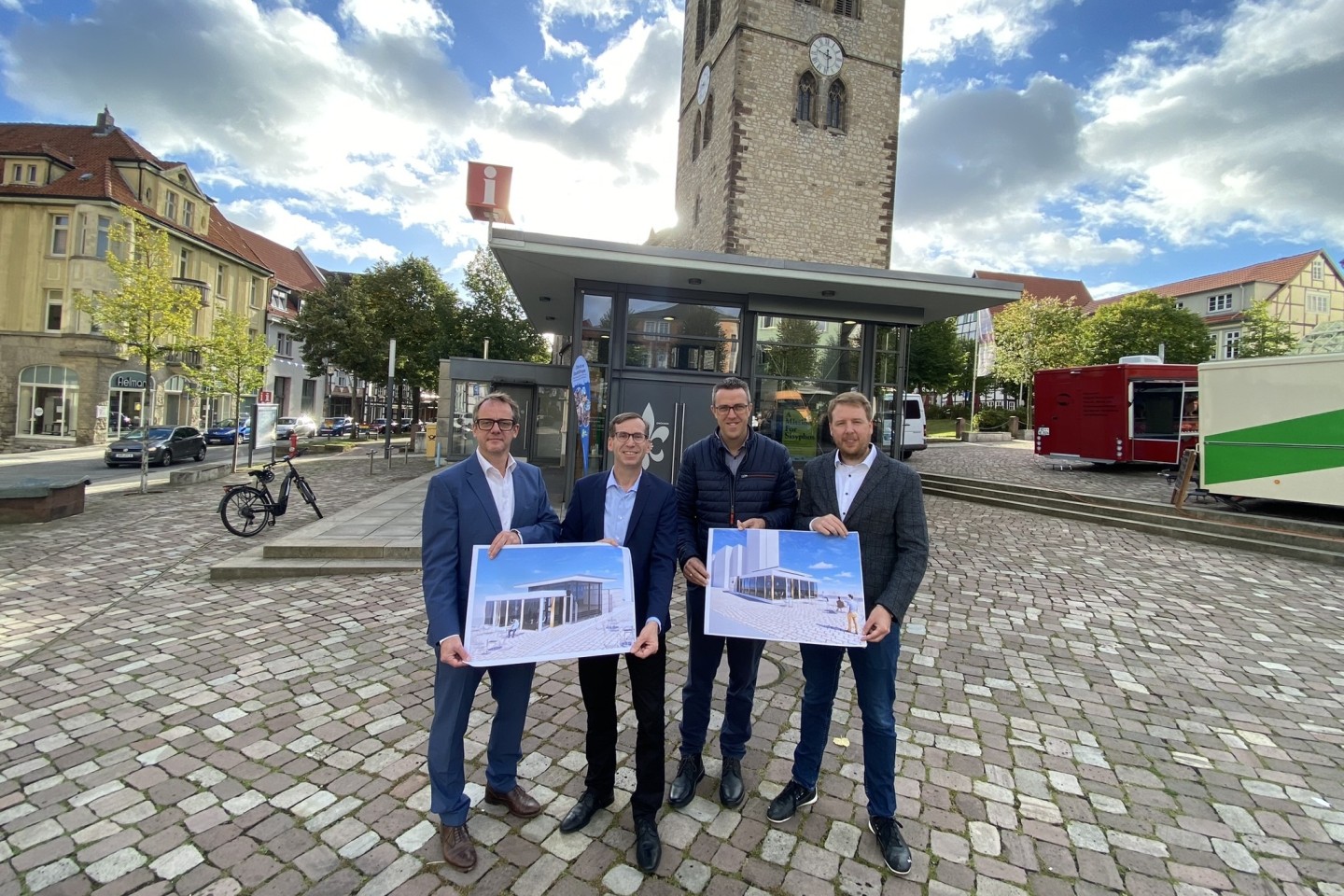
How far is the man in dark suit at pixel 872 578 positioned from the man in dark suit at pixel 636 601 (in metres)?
0.67

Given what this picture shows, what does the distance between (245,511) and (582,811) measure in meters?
9.06

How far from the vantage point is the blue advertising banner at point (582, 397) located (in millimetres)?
9440

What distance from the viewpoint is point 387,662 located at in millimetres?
4508

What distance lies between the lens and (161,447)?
21.7 m

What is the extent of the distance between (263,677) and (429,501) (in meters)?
2.84

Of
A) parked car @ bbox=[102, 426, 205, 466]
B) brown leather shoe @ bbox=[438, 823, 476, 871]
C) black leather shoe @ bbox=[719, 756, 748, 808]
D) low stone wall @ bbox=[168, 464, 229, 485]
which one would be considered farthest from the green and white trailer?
parked car @ bbox=[102, 426, 205, 466]

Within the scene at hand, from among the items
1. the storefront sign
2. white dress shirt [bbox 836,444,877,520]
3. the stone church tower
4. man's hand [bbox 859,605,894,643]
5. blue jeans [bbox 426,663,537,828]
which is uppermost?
the stone church tower

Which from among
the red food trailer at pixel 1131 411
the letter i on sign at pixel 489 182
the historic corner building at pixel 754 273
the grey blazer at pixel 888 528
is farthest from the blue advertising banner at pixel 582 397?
the red food trailer at pixel 1131 411

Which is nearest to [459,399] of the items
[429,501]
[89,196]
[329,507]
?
[329,507]

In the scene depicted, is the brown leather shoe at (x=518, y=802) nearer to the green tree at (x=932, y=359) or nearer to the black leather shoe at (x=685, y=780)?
the black leather shoe at (x=685, y=780)

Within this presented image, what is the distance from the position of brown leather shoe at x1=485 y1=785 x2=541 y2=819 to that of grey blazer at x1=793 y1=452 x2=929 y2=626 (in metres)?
1.81

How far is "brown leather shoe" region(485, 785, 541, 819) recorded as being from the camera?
283cm

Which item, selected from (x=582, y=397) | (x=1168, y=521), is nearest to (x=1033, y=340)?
(x=1168, y=521)

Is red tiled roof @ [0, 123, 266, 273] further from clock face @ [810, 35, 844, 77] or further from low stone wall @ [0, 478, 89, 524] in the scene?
clock face @ [810, 35, 844, 77]
